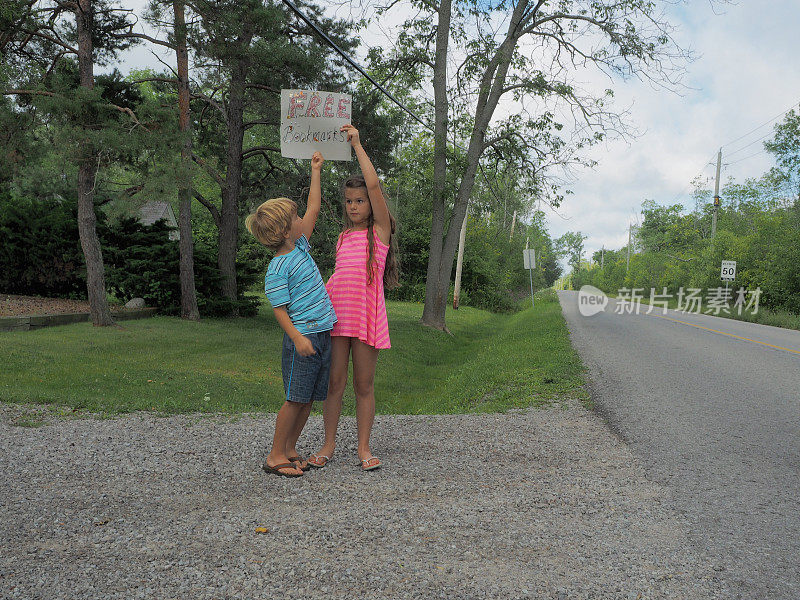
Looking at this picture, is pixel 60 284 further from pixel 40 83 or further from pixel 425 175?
pixel 425 175

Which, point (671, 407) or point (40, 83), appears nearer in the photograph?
point (671, 407)

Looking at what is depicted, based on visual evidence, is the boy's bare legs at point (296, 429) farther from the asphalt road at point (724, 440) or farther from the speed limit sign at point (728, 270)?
the speed limit sign at point (728, 270)

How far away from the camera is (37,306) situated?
13711mm

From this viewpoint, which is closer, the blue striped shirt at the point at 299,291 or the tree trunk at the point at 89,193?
the blue striped shirt at the point at 299,291

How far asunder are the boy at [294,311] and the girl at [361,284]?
0.14 meters

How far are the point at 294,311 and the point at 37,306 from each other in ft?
40.5

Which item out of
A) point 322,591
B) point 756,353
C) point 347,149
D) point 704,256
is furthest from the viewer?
point 704,256

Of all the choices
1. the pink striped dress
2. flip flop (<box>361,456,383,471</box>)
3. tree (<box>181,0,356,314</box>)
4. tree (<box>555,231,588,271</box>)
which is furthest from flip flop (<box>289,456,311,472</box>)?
tree (<box>555,231,588,271</box>)

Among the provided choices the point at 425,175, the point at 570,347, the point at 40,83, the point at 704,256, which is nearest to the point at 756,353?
the point at 570,347

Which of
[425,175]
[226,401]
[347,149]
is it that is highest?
[425,175]

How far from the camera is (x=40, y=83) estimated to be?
1143 centimetres

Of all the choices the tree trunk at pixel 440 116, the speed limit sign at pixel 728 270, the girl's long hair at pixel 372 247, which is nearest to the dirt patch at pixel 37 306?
the tree trunk at pixel 440 116

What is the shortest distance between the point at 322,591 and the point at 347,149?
2.87m

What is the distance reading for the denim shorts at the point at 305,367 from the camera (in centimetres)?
392
